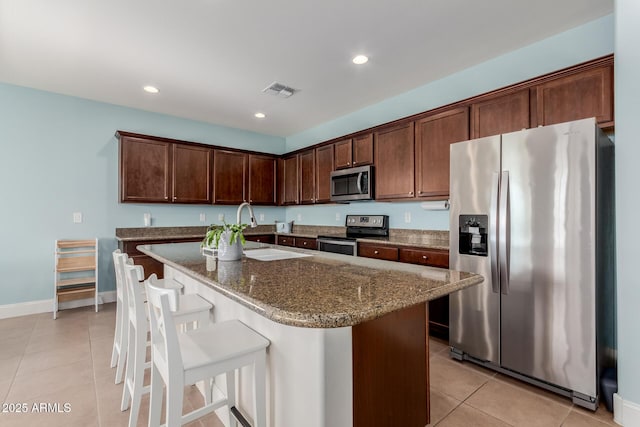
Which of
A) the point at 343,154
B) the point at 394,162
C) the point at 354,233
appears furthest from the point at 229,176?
the point at 394,162

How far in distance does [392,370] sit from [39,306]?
4514 millimetres

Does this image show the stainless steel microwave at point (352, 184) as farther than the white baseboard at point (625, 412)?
Yes

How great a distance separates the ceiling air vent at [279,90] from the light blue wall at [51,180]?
6.57 ft

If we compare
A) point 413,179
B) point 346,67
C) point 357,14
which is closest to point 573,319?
point 413,179

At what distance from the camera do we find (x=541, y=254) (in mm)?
2039

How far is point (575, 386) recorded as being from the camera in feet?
6.23

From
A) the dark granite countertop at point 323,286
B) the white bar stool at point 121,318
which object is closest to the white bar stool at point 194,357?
the dark granite countertop at point 323,286

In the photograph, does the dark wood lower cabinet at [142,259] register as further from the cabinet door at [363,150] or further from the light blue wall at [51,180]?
Result: the cabinet door at [363,150]

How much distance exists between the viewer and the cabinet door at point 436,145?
2965mm

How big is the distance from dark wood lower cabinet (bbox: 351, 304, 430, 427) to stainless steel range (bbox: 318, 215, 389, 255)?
2.15 metres

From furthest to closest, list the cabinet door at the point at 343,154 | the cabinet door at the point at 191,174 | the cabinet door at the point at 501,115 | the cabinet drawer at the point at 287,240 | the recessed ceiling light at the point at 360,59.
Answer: the cabinet drawer at the point at 287,240 < the cabinet door at the point at 191,174 < the cabinet door at the point at 343,154 < the recessed ceiling light at the point at 360,59 < the cabinet door at the point at 501,115

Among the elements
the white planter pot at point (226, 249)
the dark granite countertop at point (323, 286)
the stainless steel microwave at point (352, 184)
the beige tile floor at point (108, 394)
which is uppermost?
the stainless steel microwave at point (352, 184)

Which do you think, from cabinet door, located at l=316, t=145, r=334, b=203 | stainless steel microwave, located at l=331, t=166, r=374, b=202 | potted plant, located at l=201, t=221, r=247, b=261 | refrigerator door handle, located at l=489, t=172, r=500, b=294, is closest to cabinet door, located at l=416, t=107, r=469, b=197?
stainless steel microwave, located at l=331, t=166, r=374, b=202

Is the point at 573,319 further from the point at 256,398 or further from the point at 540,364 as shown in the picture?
the point at 256,398
